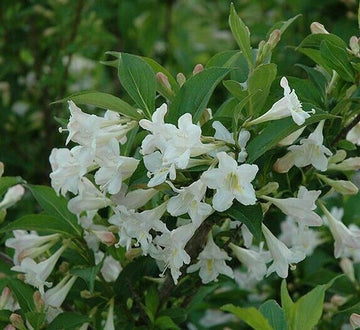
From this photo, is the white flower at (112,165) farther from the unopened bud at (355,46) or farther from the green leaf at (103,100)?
the unopened bud at (355,46)

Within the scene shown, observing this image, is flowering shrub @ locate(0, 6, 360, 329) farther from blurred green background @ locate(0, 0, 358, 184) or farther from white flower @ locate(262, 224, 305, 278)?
blurred green background @ locate(0, 0, 358, 184)

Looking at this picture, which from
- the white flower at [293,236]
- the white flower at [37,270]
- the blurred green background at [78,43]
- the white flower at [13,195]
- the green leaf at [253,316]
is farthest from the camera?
the blurred green background at [78,43]

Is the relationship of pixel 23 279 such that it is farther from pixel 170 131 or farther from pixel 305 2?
pixel 305 2

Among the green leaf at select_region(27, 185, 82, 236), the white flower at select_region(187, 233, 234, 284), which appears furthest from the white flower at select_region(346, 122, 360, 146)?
the green leaf at select_region(27, 185, 82, 236)

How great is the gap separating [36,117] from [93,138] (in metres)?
1.92

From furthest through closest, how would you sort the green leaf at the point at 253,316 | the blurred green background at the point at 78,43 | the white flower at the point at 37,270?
the blurred green background at the point at 78,43, the white flower at the point at 37,270, the green leaf at the point at 253,316

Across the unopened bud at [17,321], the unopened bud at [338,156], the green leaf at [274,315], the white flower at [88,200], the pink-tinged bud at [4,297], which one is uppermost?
the unopened bud at [338,156]

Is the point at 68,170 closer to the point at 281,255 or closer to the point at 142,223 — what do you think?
the point at 142,223

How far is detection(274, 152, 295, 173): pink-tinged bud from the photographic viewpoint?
59.0 inches

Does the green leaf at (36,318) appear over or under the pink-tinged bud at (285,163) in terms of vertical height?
under

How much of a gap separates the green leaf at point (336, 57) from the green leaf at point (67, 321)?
69 cm

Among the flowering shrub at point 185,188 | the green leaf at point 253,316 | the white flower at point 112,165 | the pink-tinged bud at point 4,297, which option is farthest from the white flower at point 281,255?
the pink-tinged bud at point 4,297

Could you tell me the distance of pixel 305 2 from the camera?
311 cm

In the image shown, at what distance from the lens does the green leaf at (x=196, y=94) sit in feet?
4.66
